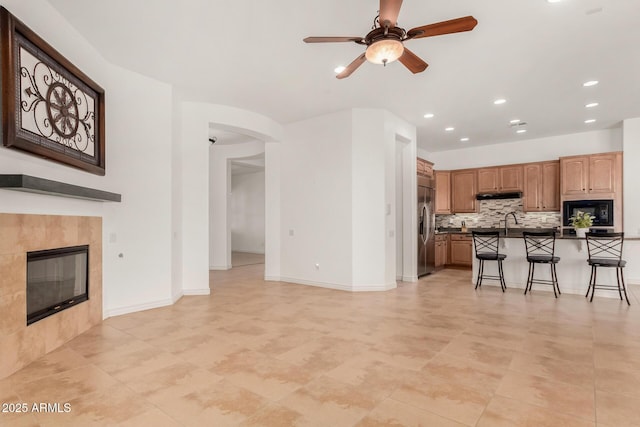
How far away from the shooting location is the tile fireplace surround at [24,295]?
254 centimetres

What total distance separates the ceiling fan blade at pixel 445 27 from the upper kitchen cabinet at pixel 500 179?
20.1 ft

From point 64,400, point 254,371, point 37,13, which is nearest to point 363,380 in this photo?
point 254,371

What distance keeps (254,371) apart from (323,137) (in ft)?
14.3

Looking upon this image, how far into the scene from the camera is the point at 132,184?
14.0 ft

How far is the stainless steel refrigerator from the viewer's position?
688cm

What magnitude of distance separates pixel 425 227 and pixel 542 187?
2.91 metres

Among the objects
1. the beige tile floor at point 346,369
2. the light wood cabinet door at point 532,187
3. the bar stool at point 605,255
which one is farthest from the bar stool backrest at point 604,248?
the light wood cabinet door at point 532,187

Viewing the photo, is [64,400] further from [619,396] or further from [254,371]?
[619,396]

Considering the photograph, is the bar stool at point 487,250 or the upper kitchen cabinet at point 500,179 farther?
the upper kitchen cabinet at point 500,179

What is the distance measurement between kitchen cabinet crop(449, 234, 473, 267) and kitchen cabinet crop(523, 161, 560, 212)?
1.47 metres

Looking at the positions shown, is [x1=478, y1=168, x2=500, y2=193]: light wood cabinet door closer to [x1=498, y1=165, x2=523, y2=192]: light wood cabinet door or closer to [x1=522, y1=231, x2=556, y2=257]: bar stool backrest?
[x1=498, y1=165, x2=523, y2=192]: light wood cabinet door

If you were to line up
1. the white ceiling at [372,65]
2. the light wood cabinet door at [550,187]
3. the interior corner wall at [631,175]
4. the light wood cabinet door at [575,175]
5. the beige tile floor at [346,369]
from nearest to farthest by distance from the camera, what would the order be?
the beige tile floor at [346,369], the white ceiling at [372,65], the interior corner wall at [631,175], the light wood cabinet door at [575,175], the light wood cabinet door at [550,187]

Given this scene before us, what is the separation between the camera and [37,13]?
9.40 feet

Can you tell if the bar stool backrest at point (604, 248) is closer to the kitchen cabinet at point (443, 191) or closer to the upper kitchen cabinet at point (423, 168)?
the upper kitchen cabinet at point (423, 168)
